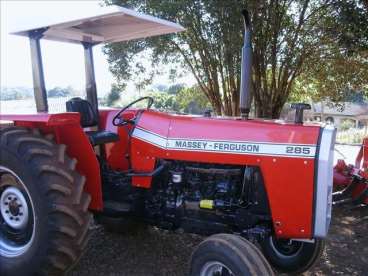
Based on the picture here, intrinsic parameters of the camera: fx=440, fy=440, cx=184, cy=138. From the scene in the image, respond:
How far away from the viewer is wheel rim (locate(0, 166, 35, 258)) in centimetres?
A: 324

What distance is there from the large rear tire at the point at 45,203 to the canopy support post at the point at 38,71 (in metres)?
0.43

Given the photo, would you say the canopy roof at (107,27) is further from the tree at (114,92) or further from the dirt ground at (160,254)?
the tree at (114,92)

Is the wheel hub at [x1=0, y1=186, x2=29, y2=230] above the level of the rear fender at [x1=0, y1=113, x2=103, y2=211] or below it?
below

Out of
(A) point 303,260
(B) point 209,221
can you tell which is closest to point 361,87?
(A) point 303,260

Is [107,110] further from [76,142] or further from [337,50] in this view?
[337,50]

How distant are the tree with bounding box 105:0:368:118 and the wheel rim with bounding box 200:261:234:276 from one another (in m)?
5.17

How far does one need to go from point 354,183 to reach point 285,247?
2.38 metres

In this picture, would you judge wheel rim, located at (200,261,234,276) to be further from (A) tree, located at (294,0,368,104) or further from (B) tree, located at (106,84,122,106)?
(B) tree, located at (106,84,122,106)

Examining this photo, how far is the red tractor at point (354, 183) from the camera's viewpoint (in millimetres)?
5531

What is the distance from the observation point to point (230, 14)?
7.33 metres

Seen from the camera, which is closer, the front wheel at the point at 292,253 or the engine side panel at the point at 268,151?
the engine side panel at the point at 268,151

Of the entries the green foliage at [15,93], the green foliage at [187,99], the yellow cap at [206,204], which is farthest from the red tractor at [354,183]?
the green foliage at [187,99]

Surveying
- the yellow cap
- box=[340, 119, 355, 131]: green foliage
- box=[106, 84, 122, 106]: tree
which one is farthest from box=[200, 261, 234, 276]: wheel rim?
box=[340, 119, 355, 131]: green foliage

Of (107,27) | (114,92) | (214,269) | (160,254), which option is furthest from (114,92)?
(214,269)
